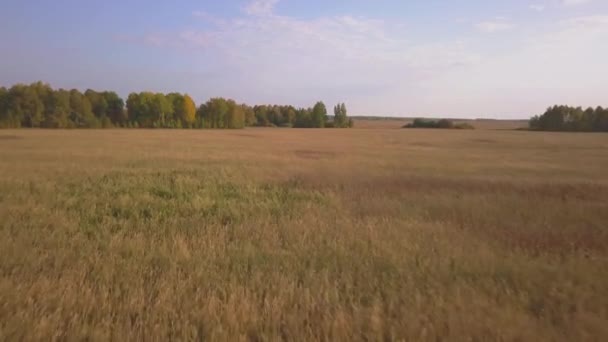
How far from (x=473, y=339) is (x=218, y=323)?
2.32 m

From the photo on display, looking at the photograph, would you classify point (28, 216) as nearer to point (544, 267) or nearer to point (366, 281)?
point (366, 281)

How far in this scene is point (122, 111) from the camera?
294 ft

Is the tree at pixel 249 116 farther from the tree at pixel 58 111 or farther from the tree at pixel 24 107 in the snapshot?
the tree at pixel 24 107

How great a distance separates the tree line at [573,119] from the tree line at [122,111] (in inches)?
2306

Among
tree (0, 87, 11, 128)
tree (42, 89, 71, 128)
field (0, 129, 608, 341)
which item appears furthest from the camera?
tree (42, 89, 71, 128)

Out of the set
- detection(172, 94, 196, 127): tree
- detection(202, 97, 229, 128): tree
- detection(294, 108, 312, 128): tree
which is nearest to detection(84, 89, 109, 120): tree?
detection(172, 94, 196, 127): tree

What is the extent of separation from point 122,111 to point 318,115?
59.6 metres

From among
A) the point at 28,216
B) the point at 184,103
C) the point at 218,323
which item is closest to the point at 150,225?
the point at 28,216

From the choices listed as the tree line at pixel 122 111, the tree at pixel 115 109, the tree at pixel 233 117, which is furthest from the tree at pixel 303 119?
the tree at pixel 115 109

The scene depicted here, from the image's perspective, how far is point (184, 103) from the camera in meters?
92.2

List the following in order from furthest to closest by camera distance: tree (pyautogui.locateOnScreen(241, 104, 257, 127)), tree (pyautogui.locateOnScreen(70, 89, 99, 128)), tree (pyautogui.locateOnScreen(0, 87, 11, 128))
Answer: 1. tree (pyautogui.locateOnScreen(241, 104, 257, 127))
2. tree (pyautogui.locateOnScreen(70, 89, 99, 128))
3. tree (pyautogui.locateOnScreen(0, 87, 11, 128))

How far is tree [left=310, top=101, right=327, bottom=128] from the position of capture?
111 m

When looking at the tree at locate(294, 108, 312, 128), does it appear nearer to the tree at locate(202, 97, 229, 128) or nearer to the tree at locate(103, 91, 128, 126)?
the tree at locate(202, 97, 229, 128)

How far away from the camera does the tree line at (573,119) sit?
265ft
